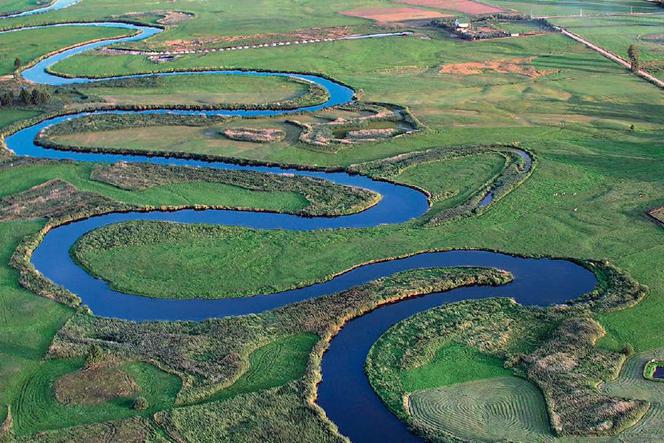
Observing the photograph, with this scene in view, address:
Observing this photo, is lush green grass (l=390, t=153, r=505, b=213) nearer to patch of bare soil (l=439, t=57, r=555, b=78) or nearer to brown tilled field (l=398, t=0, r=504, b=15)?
patch of bare soil (l=439, t=57, r=555, b=78)

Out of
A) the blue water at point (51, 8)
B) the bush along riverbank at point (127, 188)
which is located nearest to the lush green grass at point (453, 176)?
the bush along riverbank at point (127, 188)

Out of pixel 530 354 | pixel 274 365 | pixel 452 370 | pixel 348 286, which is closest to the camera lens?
pixel 452 370

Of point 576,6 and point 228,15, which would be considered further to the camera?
point 228,15

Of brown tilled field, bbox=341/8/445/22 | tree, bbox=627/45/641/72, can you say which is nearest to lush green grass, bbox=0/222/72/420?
tree, bbox=627/45/641/72

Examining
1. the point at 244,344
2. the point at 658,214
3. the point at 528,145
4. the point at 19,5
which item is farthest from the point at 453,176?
the point at 19,5

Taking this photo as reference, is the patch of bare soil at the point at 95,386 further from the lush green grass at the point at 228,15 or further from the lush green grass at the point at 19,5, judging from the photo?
the lush green grass at the point at 19,5

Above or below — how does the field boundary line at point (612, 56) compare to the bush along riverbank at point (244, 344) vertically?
above

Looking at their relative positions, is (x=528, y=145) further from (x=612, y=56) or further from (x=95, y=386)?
(x=95, y=386)
